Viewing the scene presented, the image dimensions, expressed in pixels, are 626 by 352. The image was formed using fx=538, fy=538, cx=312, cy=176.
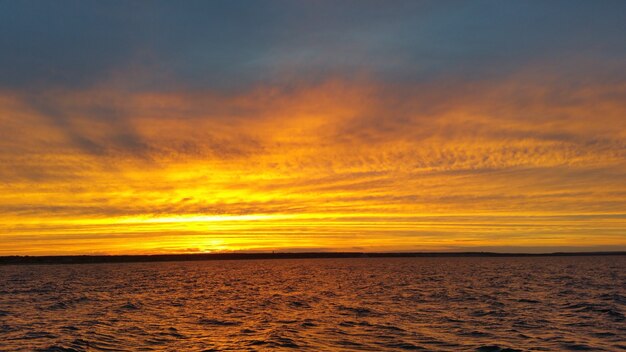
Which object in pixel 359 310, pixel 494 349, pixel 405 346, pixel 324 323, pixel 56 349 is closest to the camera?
pixel 494 349

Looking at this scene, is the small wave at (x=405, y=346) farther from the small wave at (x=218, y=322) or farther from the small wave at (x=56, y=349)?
the small wave at (x=56, y=349)

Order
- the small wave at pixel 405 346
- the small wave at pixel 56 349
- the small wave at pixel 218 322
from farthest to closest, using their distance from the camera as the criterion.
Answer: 1. the small wave at pixel 218 322
2. the small wave at pixel 56 349
3. the small wave at pixel 405 346

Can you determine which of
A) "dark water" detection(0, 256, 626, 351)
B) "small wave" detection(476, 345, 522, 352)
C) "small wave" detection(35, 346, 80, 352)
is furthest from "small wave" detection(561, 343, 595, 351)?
"small wave" detection(35, 346, 80, 352)

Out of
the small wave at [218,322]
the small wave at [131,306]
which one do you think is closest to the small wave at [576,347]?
the small wave at [218,322]

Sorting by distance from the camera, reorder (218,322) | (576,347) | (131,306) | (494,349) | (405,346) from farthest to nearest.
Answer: (131,306) < (218,322) < (405,346) < (576,347) < (494,349)

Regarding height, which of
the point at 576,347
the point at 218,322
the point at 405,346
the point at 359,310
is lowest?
the point at 576,347

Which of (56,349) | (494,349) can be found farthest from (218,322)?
(494,349)

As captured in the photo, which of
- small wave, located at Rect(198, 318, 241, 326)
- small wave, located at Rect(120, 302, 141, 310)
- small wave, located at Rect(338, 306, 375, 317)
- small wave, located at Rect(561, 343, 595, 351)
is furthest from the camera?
small wave, located at Rect(120, 302, 141, 310)

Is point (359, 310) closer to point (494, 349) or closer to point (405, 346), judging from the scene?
point (405, 346)

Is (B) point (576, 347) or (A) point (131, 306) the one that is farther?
(A) point (131, 306)

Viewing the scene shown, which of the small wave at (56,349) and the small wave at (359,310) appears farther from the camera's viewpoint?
the small wave at (359,310)

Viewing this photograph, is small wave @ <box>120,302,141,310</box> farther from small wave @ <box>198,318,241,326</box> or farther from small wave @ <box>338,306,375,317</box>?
small wave @ <box>338,306,375,317</box>

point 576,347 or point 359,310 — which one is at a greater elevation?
point 359,310

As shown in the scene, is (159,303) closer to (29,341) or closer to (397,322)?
(29,341)
